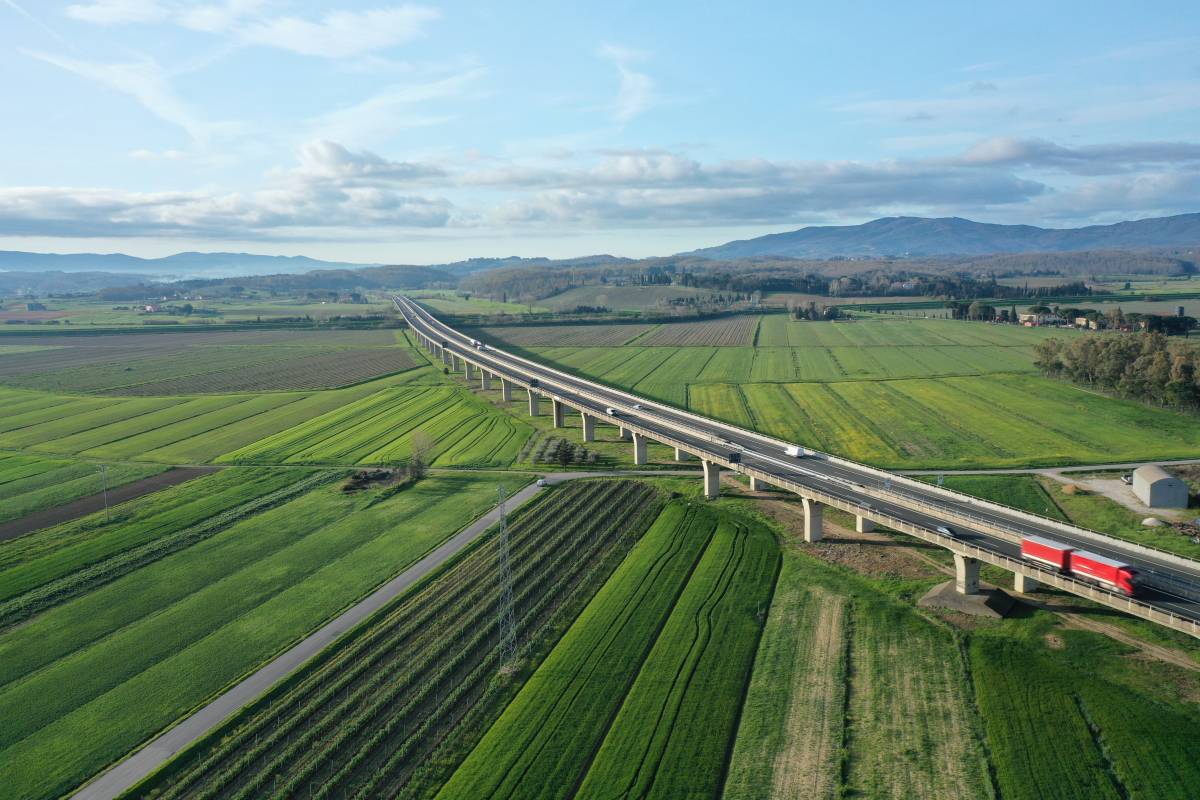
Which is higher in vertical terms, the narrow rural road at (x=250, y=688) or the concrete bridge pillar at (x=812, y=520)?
the concrete bridge pillar at (x=812, y=520)

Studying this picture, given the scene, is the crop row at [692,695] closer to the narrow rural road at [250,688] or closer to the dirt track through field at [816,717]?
the dirt track through field at [816,717]

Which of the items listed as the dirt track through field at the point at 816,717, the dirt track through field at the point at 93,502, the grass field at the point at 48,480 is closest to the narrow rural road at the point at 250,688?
the dirt track through field at the point at 816,717

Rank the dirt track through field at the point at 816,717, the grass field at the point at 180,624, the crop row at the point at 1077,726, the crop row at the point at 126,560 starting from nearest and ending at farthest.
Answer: the crop row at the point at 1077,726, the dirt track through field at the point at 816,717, the grass field at the point at 180,624, the crop row at the point at 126,560

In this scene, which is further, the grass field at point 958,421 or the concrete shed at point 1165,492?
the grass field at point 958,421

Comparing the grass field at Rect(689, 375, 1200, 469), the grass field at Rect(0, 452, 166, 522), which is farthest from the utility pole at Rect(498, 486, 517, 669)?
the grass field at Rect(0, 452, 166, 522)

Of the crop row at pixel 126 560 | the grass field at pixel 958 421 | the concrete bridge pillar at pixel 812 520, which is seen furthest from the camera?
the grass field at pixel 958 421

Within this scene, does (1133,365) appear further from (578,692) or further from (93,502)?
(93,502)

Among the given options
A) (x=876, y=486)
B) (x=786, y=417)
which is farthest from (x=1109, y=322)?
(x=876, y=486)

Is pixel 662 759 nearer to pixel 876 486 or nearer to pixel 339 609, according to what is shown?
pixel 339 609
